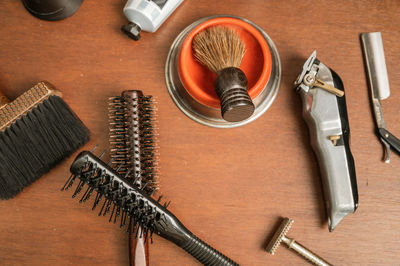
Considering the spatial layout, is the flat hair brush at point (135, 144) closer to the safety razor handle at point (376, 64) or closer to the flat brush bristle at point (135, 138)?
the flat brush bristle at point (135, 138)

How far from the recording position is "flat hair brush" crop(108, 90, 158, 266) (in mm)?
558

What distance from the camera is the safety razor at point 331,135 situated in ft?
1.84

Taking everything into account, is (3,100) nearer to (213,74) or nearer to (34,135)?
(34,135)

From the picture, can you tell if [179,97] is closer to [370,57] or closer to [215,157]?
[215,157]

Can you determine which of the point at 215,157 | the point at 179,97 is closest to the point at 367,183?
the point at 215,157

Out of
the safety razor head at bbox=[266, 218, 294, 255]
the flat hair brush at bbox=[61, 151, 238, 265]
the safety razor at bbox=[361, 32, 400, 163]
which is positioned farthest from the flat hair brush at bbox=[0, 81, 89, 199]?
the safety razor at bbox=[361, 32, 400, 163]

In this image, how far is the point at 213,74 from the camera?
→ 623mm

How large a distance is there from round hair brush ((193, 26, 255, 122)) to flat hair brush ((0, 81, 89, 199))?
28cm

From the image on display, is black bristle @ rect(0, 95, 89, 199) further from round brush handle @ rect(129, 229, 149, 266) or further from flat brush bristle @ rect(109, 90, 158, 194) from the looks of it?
round brush handle @ rect(129, 229, 149, 266)

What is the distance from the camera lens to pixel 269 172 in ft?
2.02

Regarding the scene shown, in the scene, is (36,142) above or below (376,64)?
below

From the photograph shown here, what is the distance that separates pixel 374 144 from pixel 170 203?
432mm

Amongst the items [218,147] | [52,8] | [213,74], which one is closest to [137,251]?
[218,147]

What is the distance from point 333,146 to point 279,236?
0.20m
